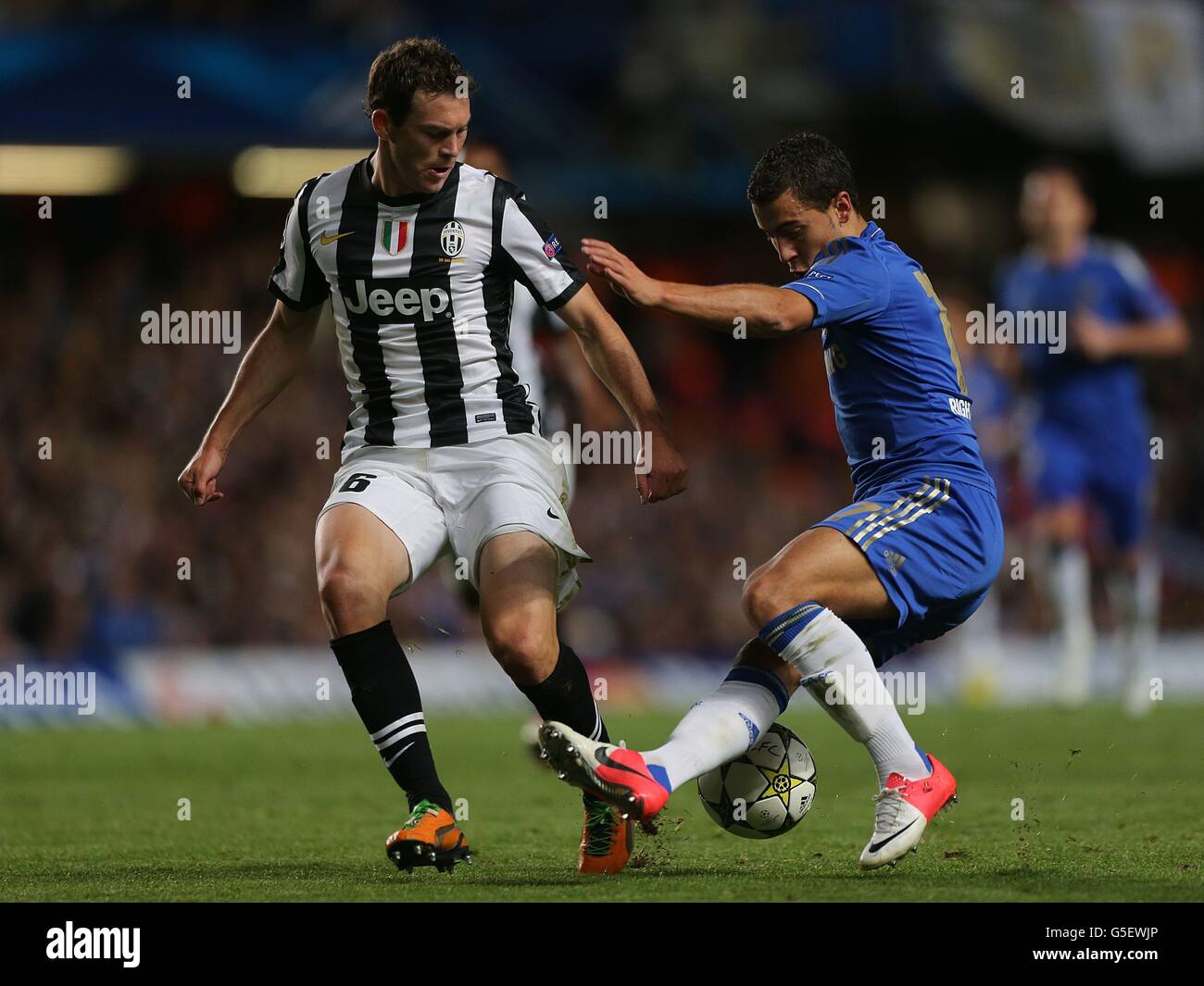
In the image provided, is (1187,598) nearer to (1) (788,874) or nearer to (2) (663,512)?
(2) (663,512)

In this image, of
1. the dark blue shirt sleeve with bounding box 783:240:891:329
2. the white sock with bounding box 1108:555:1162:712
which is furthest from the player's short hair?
the dark blue shirt sleeve with bounding box 783:240:891:329

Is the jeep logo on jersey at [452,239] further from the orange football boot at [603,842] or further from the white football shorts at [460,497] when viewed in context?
the orange football boot at [603,842]

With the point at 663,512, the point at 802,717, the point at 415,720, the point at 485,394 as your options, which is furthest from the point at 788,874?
the point at 663,512

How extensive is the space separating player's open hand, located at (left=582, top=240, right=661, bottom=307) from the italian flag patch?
2.57ft

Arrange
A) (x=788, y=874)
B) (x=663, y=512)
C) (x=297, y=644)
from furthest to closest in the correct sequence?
(x=663, y=512), (x=297, y=644), (x=788, y=874)

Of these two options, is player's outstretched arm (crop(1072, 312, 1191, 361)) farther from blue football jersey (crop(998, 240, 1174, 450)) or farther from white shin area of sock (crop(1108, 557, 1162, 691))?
white shin area of sock (crop(1108, 557, 1162, 691))

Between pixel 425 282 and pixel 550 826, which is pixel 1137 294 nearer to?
pixel 550 826

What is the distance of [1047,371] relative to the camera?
11.0 metres

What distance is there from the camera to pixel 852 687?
15.3 feet

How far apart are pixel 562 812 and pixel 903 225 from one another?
548 inches

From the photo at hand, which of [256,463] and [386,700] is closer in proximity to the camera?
[386,700]

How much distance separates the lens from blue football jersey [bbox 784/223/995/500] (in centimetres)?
498

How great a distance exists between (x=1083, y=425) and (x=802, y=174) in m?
6.38

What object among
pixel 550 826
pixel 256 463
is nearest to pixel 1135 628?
pixel 550 826
